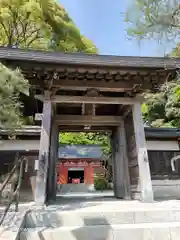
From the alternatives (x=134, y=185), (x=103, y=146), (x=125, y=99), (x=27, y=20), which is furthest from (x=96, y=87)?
(x=103, y=146)

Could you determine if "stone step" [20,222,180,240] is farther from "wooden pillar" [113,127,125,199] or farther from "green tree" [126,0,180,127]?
"wooden pillar" [113,127,125,199]

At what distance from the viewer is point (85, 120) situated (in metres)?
6.23

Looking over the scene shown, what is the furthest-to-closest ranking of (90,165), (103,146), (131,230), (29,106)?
(90,165) → (103,146) → (29,106) → (131,230)

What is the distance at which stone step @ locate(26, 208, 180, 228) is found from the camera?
307 centimetres

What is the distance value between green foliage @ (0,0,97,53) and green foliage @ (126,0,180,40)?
929 centimetres

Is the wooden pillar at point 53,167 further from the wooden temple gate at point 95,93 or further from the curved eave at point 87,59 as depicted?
the curved eave at point 87,59

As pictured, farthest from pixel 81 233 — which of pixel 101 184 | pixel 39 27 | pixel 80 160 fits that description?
pixel 80 160

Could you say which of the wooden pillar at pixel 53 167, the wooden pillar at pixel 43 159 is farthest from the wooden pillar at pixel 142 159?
the wooden pillar at pixel 53 167

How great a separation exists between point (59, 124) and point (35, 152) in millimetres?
1174

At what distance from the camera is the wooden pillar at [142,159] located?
4.52 metres

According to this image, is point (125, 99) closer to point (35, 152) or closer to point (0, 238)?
point (35, 152)

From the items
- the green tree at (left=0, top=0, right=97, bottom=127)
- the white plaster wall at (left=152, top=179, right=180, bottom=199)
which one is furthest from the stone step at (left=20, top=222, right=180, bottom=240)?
the green tree at (left=0, top=0, right=97, bottom=127)

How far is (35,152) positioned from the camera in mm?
6262

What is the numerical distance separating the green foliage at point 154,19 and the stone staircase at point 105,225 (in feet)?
11.0
